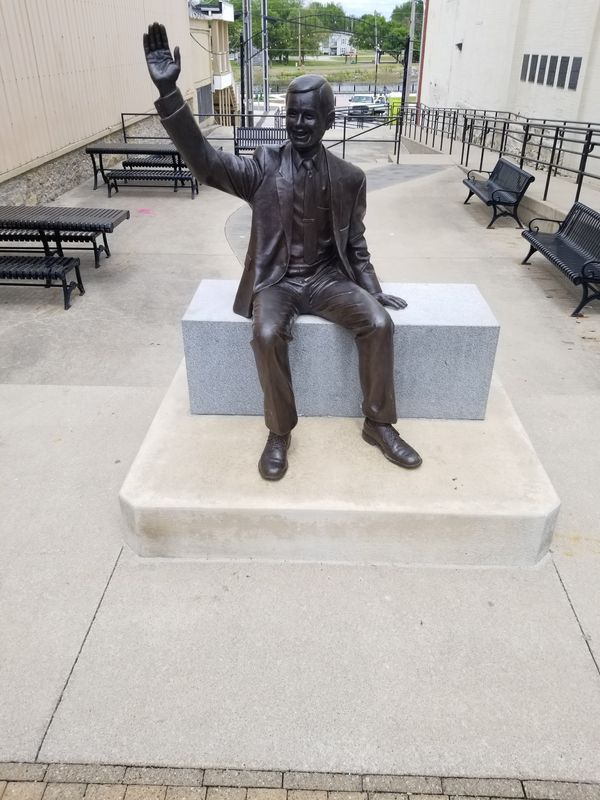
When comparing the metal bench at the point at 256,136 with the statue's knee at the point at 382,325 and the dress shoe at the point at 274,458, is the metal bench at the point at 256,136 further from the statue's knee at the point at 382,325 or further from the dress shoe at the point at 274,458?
the dress shoe at the point at 274,458

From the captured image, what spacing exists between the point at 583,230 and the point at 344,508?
5.06m

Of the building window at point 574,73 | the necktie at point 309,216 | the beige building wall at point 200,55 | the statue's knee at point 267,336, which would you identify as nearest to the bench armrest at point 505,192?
the necktie at point 309,216

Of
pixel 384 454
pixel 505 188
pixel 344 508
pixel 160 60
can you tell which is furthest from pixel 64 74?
pixel 344 508

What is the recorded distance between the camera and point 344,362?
137 inches

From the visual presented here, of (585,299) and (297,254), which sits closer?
(297,254)

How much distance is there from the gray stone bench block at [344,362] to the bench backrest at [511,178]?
236 inches

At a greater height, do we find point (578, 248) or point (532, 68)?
point (532, 68)

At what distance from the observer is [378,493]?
2.97 meters

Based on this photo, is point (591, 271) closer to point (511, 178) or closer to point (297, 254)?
point (297, 254)

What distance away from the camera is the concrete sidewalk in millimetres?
2152

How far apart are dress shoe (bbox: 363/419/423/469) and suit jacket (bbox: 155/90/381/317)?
83 centimetres

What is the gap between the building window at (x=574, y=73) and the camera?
581 inches

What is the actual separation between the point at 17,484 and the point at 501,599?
265 cm

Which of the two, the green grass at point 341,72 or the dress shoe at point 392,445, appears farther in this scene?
the green grass at point 341,72
